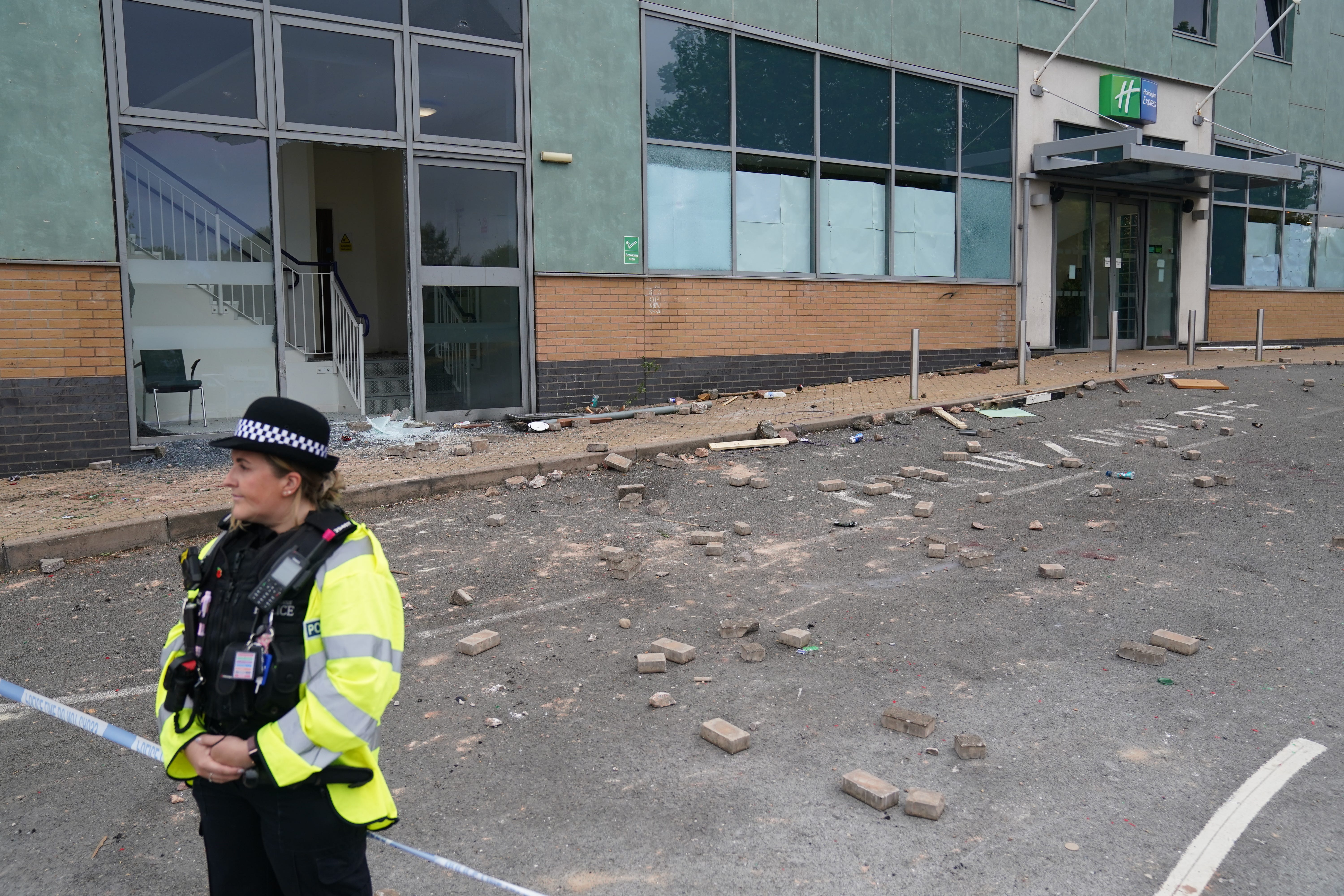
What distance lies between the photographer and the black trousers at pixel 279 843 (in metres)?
2.36

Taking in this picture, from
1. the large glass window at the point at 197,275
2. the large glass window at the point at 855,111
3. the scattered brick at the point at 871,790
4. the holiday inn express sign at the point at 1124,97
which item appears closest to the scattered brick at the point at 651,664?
the scattered brick at the point at 871,790

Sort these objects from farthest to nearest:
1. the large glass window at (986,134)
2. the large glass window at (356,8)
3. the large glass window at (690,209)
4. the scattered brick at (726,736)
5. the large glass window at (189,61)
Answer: the large glass window at (986,134), the large glass window at (690,209), the large glass window at (356,8), the large glass window at (189,61), the scattered brick at (726,736)

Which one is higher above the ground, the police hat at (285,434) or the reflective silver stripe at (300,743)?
the police hat at (285,434)

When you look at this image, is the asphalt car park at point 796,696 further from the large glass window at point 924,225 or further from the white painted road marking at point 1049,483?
the large glass window at point 924,225

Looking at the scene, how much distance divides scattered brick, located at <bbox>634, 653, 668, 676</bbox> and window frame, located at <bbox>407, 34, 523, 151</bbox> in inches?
341

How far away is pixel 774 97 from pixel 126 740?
13.4m

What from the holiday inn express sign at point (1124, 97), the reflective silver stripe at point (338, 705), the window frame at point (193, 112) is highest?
the holiday inn express sign at point (1124, 97)

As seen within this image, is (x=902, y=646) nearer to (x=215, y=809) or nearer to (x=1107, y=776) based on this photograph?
(x=1107, y=776)

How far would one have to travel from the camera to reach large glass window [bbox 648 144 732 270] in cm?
1352

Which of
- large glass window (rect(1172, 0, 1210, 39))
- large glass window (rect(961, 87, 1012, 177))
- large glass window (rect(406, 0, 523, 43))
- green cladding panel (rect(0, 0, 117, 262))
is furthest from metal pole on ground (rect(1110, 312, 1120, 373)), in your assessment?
green cladding panel (rect(0, 0, 117, 262))

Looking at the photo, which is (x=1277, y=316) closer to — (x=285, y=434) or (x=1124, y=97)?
(x=1124, y=97)

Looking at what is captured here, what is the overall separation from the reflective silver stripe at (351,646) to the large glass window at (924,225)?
48.1ft

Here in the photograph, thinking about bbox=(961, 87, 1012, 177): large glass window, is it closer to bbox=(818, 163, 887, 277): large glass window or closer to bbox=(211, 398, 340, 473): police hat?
bbox=(818, 163, 887, 277): large glass window

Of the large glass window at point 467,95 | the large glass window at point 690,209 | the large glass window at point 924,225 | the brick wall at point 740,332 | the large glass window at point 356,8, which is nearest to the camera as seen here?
the large glass window at point 356,8
